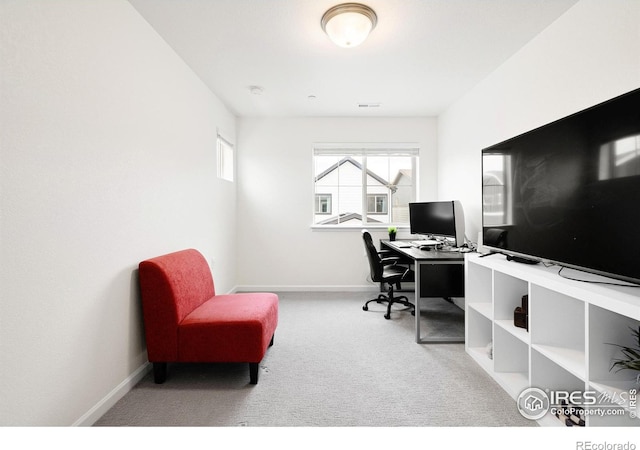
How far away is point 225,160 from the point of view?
4320 millimetres

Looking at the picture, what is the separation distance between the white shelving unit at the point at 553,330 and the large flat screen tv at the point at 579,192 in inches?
5.2

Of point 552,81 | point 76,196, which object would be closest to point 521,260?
point 552,81

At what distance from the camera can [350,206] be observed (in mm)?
4828

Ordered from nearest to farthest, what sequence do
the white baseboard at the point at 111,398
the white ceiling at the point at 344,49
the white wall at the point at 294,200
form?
the white baseboard at the point at 111,398, the white ceiling at the point at 344,49, the white wall at the point at 294,200

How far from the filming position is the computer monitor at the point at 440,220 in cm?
348

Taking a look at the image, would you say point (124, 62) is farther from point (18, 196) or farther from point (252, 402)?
point (252, 402)

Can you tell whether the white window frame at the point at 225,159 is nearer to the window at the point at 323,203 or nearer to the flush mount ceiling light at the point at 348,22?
the window at the point at 323,203

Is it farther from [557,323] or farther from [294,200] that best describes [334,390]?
[294,200]

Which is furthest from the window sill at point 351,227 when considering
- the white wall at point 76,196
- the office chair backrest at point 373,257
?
the white wall at point 76,196

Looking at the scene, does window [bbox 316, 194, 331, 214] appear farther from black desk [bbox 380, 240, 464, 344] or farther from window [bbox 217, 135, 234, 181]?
black desk [bbox 380, 240, 464, 344]

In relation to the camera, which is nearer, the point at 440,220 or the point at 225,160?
the point at 440,220

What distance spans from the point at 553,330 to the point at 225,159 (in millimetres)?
3929

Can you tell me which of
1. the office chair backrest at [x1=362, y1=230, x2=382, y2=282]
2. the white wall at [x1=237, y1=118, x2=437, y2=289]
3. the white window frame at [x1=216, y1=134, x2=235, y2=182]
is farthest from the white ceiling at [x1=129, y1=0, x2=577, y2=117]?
the office chair backrest at [x1=362, y1=230, x2=382, y2=282]
